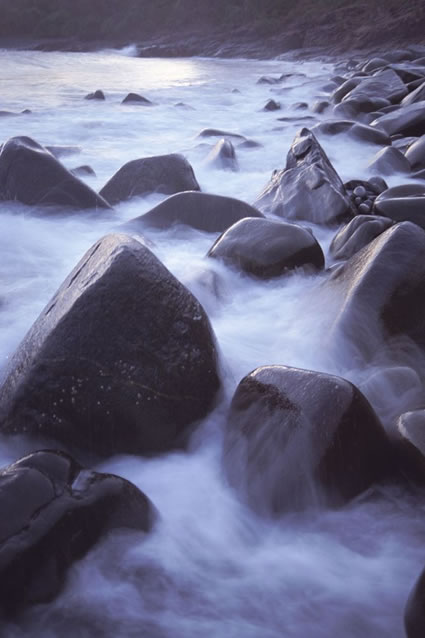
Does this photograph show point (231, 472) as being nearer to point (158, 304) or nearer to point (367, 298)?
point (158, 304)

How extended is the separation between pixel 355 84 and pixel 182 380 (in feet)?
28.7

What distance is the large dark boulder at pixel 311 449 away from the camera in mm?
1540

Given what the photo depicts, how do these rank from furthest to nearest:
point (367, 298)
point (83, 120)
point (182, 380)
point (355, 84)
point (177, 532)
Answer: point (355, 84)
point (83, 120)
point (367, 298)
point (182, 380)
point (177, 532)

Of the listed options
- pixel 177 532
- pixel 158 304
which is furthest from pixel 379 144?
pixel 177 532

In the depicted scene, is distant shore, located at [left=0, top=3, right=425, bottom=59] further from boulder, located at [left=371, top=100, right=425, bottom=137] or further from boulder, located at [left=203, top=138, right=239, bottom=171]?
boulder, located at [left=203, top=138, right=239, bottom=171]

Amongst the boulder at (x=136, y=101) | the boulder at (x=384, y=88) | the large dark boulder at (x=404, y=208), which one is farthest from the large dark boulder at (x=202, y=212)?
the boulder at (x=136, y=101)

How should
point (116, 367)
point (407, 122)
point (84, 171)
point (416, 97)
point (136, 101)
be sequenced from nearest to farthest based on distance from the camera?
point (116, 367) < point (84, 171) < point (407, 122) < point (416, 97) < point (136, 101)

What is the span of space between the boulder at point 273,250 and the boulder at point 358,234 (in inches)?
7.4

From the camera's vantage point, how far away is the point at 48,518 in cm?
127

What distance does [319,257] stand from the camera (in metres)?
2.82

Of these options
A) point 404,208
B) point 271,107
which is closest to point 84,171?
point 404,208

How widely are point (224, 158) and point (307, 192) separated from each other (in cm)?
180

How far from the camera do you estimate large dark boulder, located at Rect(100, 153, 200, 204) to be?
14.0 ft

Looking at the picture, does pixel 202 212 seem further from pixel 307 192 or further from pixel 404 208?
pixel 404 208
